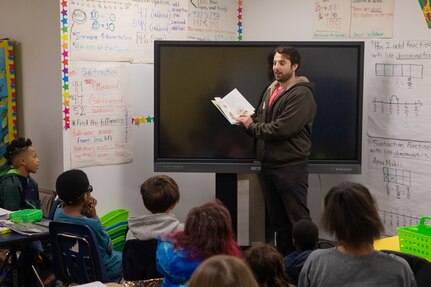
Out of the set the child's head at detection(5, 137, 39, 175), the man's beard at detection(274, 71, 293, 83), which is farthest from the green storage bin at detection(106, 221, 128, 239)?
the man's beard at detection(274, 71, 293, 83)

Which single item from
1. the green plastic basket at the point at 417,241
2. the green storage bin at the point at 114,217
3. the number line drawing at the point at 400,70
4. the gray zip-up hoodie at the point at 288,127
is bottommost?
the green storage bin at the point at 114,217

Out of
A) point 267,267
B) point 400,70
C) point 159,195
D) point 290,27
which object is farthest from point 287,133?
point 267,267

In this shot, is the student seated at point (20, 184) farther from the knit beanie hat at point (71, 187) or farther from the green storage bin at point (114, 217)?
the knit beanie hat at point (71, 187)

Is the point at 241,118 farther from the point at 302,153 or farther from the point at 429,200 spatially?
the point at 429,200

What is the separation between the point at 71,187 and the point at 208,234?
125cm

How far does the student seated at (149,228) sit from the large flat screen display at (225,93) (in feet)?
5.11

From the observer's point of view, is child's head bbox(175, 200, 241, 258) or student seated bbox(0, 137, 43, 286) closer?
child's head bbox(175, 200, 241, 258)

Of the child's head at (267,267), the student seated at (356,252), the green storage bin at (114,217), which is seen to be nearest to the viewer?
the student seated at (356,252)

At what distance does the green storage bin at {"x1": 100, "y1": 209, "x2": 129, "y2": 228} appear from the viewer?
431 cm

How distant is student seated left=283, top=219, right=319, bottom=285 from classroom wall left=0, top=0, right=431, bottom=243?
1.97m

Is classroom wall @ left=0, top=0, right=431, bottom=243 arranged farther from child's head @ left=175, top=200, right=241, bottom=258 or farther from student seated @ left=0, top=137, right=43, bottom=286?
child's head @ left=175, top=200, right=241, bottom=258

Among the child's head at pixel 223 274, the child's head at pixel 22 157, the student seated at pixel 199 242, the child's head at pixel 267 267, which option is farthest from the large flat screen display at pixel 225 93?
the child's head at pixel 223 274

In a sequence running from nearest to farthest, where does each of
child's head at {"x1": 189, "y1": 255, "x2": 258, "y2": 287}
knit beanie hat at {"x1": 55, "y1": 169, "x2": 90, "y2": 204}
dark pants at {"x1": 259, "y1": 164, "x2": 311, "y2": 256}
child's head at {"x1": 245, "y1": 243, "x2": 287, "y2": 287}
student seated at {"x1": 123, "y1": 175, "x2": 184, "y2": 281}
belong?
child's head at {"x1": 189, "y1": 255, "x2": 258, "y2": 287} < child's head at {"x1": 245, "y1": 243, "x2": 287, "y2": 287} < student seated at {"x1": 123, "y1": 175, "x2": 184, "y2": 281} < knit beanie hat at {"x1": 55, "y1": 169, "x2": 90, "y2": 204} < dark pants at {"x1": 259, "y1": 164, "x2": 311, "y2": 256}

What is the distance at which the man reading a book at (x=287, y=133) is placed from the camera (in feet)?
12.6
